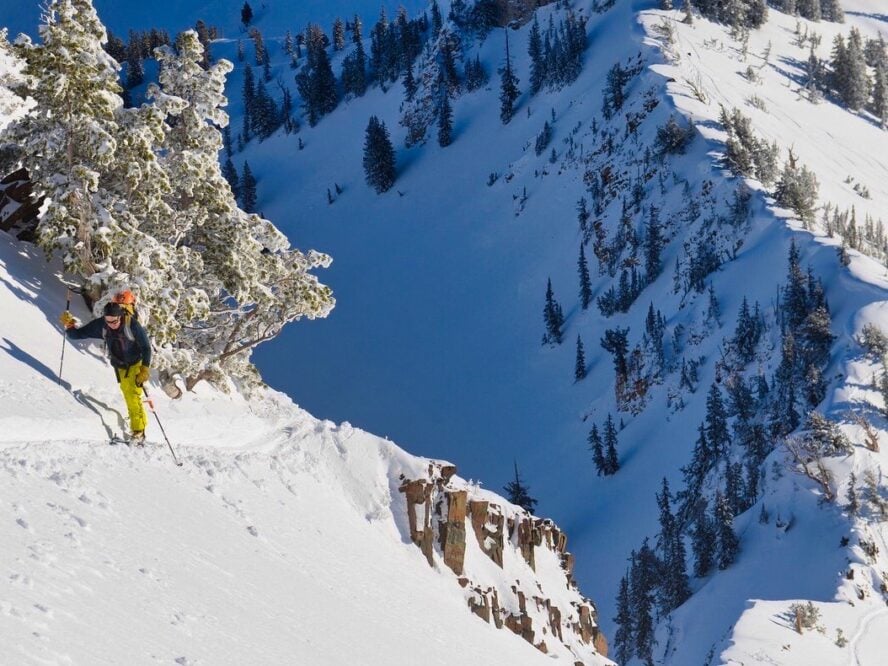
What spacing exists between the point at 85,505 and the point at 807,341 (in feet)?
112

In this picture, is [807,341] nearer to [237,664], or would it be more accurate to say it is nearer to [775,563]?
[775,563]

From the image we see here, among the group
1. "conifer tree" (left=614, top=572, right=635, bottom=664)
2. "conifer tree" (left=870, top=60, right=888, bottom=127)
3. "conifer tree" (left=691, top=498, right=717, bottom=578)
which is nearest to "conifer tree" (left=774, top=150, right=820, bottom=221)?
Result: "conifer tree" (left=691, top=498, right=717, bottom=578)

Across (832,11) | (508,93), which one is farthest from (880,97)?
(508,93)

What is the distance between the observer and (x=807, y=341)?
40.1m

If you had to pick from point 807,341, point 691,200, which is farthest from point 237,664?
point 691,200

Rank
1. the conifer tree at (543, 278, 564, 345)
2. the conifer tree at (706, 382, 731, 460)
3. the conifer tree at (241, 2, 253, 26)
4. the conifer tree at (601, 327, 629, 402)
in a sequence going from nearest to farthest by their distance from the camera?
the conifer tree at (706, 382, 731, 460), the conifer tree at (601, 327, 629, 402), the conifer tree at (543, 278, 564, 345), the conifer tree at (241, 2, 253, 26)

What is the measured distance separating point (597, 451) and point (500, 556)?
2680cm

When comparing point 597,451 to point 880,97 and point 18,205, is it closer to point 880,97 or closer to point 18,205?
point 18,205

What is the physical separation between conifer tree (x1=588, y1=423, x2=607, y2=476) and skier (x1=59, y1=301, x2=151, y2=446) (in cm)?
3438

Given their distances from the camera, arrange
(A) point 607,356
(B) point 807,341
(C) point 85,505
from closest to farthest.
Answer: (C) point 85,505
(B) point 807,341
(A) point 607,356

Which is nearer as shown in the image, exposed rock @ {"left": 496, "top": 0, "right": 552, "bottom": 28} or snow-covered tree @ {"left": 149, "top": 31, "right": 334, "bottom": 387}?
snow-covered tree @ {"left": 149, "top": 31, "right": 334, "bottom": 387}

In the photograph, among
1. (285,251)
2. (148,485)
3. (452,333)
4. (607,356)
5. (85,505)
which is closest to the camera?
(85,505)

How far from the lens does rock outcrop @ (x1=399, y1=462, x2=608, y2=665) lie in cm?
1789

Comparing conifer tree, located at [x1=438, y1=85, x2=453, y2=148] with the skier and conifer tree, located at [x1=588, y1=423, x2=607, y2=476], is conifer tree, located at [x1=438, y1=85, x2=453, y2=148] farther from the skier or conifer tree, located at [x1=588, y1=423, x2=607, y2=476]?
the skier
